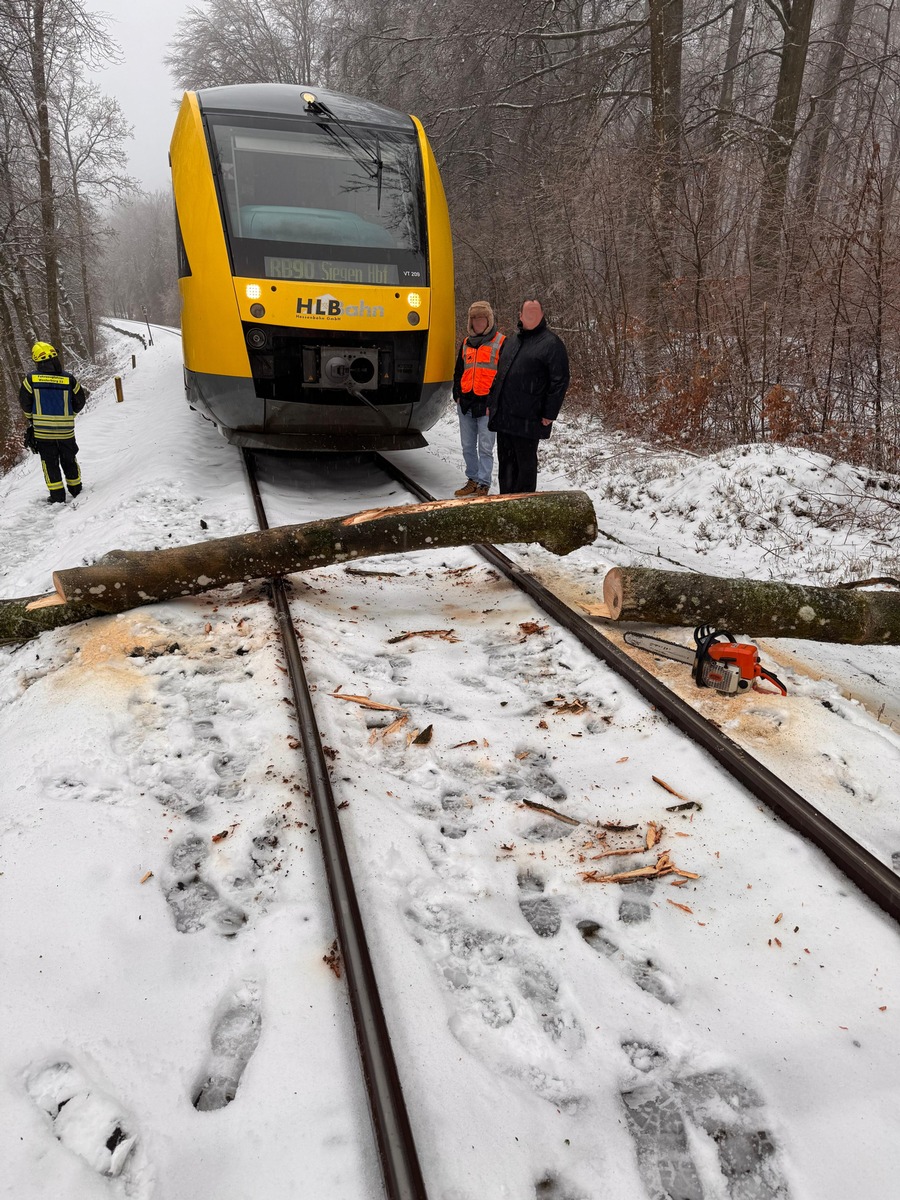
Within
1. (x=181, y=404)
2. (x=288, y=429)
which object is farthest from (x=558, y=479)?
(x=181, y=404)

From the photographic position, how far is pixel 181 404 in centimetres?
1266

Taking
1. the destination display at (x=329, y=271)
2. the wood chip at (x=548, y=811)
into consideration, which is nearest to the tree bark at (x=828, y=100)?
the destination display at (x=329, y=271)

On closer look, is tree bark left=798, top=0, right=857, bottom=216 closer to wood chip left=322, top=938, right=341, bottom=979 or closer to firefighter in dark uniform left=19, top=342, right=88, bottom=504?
firefighter in dark uniform left=19, top=342, right=88, bottom=504

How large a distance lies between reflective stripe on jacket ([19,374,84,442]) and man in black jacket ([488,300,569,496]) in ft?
16.0

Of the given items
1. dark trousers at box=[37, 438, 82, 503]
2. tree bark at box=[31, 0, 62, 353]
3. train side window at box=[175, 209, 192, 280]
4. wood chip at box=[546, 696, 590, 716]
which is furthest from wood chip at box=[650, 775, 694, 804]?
tree bark at box=[31, 0, 62, 353]

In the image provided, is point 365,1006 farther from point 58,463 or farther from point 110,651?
point 58,463

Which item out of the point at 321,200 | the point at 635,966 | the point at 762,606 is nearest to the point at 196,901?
the point at 635,966

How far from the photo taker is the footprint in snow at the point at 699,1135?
1.66 m

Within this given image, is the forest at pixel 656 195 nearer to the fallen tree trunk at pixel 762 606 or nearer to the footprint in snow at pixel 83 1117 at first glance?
the fallen tree trunk at pixel 762 606

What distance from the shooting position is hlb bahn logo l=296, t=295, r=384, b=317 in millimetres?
6047

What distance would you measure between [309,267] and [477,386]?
5.85ft

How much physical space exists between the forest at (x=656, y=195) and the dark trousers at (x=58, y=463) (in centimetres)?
706

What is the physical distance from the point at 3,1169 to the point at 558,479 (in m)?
8.00

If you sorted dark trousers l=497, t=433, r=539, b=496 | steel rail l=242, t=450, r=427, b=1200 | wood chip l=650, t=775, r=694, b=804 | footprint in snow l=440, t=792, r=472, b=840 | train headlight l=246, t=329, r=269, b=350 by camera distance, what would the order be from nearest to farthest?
steel rail l=242, t=450, r=427, b=1200 → footprint in snow l=440, t=792, r=472, b=840 → wood chip l=650, t=775, r=694, b=804 → train headlight l=246, t=329, r=269, b=350 → dark trousers l=497, t=433, r=539, b=496
